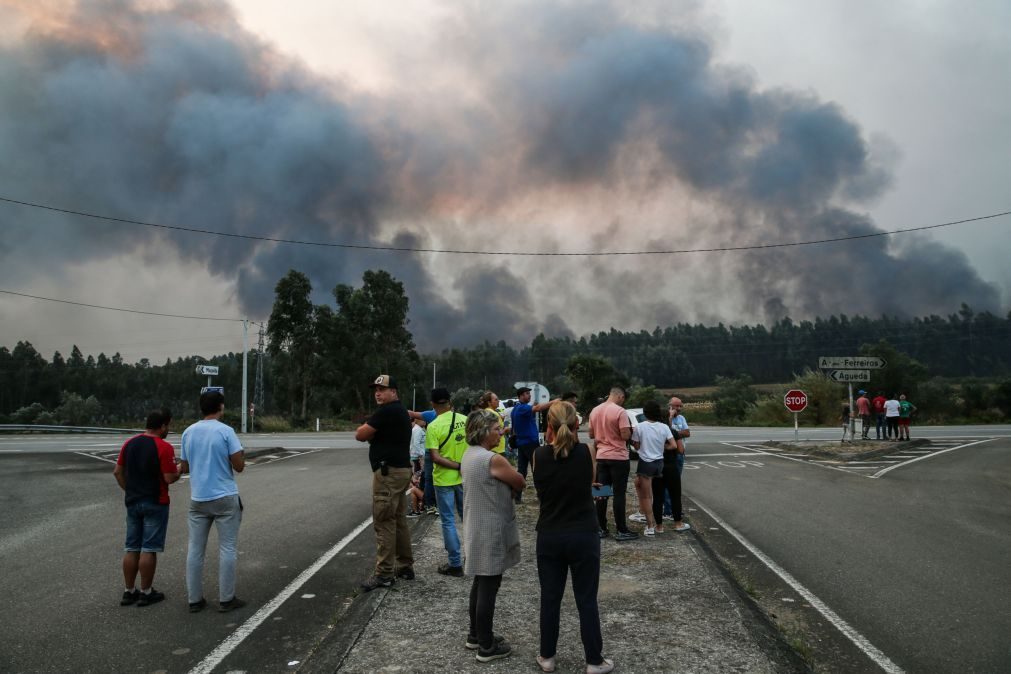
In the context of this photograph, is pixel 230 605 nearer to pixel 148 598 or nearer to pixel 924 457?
pixel 148 598

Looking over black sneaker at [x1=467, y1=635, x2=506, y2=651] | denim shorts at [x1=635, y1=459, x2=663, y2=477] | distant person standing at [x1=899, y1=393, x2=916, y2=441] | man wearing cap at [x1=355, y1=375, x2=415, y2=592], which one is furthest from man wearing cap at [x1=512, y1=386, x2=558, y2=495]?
distant person standing at [x1=899, y1=393, x2=916, y2=441]

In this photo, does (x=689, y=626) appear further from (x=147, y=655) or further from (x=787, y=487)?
(x=787, y=487)

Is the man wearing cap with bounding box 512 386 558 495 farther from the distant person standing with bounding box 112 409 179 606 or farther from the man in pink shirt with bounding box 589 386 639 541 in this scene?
the distant person standing with bounding box 112 409 179 606

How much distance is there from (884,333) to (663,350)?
140 feet

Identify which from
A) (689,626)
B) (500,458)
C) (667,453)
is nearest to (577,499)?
(500,458)

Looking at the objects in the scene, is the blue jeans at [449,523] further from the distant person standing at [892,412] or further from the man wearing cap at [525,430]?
the distant person standing at [892,412]

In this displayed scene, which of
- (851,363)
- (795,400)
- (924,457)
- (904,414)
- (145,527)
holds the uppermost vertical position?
(851,363)

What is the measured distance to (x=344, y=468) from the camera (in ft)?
58.7

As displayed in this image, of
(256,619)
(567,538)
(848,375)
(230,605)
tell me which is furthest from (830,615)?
(848,375)

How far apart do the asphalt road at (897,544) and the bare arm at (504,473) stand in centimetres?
295

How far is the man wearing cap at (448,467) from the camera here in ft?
23.3

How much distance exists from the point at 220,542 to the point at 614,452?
186 inches

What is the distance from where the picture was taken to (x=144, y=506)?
623cm

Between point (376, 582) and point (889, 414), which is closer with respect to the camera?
point (376, 582)
